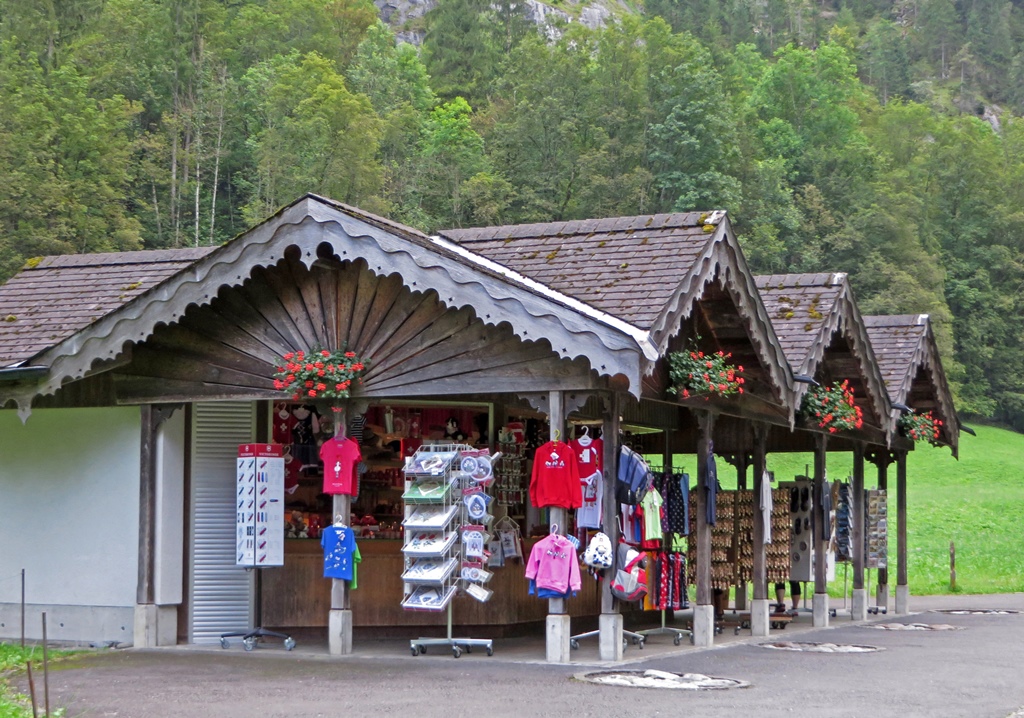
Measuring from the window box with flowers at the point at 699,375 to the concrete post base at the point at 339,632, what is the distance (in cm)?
402

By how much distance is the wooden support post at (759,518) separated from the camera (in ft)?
56.3

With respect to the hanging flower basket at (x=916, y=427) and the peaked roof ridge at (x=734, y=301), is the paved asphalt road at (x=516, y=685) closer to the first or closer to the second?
the peaked roof ridge at (x=734, y=301)

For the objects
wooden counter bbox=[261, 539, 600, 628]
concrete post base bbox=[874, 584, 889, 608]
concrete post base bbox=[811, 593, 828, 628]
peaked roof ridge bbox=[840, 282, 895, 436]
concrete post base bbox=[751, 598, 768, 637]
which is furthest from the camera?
concrete post base bbox=[874, 584, 889, 608]

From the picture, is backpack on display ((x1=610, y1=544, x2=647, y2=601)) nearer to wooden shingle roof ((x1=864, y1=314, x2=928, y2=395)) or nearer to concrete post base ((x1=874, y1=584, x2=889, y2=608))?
wooden shingle roof ((x1=864, y1=314, x2=928, y2=395))

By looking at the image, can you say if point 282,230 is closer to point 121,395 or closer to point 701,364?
point 121,395

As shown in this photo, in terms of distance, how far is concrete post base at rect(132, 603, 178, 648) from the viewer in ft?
48.4

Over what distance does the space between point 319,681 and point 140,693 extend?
1505 mm

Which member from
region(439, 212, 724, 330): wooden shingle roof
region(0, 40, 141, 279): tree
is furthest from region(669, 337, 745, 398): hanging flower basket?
region(0, 40, 141, 279): tree

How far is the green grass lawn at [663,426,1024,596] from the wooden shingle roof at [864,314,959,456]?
6.62 meters

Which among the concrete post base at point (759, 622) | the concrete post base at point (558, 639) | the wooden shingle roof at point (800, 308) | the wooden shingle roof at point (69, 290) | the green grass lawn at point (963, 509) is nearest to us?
the concrete post base at point (558, 639)

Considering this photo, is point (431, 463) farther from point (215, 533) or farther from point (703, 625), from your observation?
point (703, 625)

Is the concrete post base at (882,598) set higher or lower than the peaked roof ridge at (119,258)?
lower

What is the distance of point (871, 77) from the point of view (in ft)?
440

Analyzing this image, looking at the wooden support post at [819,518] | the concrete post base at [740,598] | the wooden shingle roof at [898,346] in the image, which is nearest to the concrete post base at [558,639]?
the wooden support post at [819,518]
